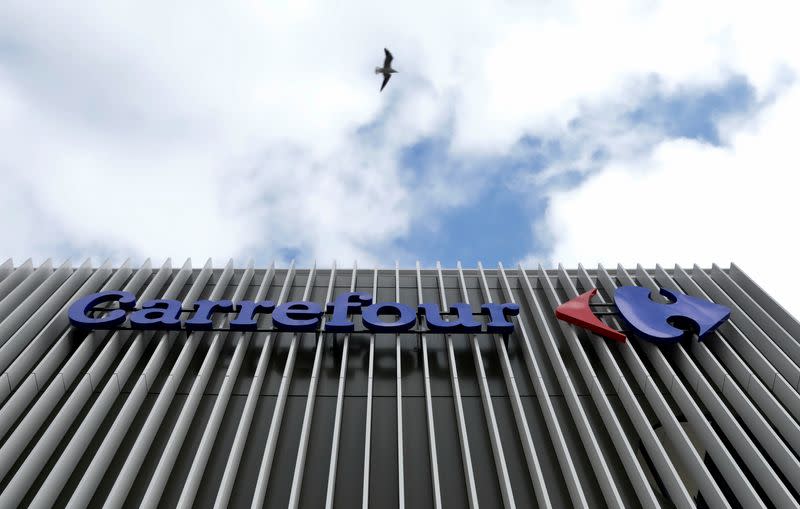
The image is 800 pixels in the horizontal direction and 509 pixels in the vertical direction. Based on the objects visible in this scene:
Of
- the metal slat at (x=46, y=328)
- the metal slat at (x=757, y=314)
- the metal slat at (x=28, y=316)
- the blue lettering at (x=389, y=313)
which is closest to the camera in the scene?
the metal slat at (x=46, y=328)

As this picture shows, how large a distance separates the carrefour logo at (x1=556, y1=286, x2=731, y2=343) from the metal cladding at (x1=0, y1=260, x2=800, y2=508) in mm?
105

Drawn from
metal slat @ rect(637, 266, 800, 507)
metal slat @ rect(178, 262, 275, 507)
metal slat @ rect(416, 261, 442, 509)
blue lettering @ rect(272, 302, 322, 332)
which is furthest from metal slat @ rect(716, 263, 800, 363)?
A: metal slat @ rect(178, 262, 275, 507)

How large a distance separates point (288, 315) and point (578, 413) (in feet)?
25.1

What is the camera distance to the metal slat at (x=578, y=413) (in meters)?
11.5

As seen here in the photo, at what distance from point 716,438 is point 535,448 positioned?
3.44 meters

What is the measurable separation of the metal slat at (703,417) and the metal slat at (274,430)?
27.7ft

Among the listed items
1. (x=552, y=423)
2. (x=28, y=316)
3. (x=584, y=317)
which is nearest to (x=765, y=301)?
(x=584, y=317)

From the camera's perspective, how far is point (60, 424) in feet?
41.2

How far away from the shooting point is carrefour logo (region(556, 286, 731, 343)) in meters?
15.8

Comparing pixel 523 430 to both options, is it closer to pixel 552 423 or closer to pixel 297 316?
pixel 552 423

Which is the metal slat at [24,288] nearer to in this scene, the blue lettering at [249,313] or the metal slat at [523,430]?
the blue lettering at [249,313]

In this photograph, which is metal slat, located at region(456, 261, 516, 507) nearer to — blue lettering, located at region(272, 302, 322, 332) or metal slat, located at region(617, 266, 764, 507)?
metal slat, located at region(617, 266, 764, 507)

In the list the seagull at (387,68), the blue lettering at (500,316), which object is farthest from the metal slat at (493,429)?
the seagull at (387,68)

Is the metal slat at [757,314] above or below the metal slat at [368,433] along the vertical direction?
above
